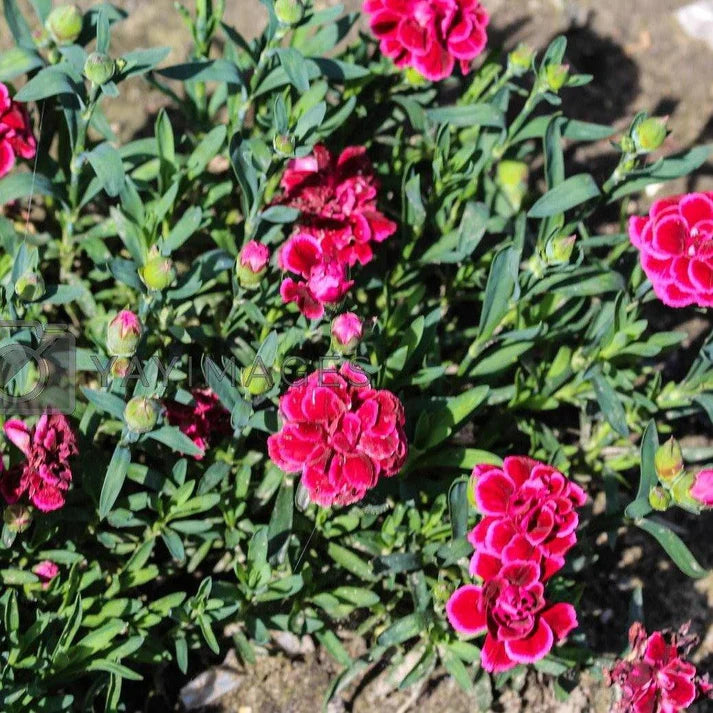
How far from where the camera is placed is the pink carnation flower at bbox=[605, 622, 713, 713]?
2.33 meters

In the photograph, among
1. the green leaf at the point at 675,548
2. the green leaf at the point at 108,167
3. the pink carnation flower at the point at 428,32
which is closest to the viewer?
the green leaf at the point at 675,548

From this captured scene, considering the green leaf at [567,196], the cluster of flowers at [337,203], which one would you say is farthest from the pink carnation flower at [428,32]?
the green leaf at [567,196]

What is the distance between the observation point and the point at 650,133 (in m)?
2.46

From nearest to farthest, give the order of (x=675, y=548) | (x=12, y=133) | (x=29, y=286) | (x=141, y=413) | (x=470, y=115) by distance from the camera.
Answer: (x=141, y=413) → (x=29, y=286) → (x=675, y=548) → (x=12, y=133) → (x=470, y=115)

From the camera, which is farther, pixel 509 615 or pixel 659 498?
pixel 659 498

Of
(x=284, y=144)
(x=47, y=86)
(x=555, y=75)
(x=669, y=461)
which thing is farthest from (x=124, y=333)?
(x=555, y=75)

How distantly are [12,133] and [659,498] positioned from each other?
1905 millimetres

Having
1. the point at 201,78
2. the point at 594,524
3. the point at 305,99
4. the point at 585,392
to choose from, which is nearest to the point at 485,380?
the point at 585,392

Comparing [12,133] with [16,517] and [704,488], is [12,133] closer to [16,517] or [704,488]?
[16,517]

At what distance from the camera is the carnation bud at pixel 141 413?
6.87 feet

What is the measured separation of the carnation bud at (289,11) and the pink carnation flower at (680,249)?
104 cm

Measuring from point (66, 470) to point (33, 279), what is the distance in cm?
46

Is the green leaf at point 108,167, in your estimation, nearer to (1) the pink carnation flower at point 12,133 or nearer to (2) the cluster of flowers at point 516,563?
(1) the pink carnation flower at point 12,133

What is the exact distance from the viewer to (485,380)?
2.90 meters
